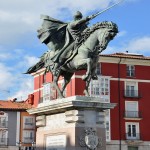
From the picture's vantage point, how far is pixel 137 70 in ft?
Result: 181

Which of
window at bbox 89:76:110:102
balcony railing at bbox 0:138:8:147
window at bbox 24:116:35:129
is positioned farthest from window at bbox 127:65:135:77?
balcony railing at bbox 0:138:8:147

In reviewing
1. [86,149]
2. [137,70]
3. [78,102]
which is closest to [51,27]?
[78,102]

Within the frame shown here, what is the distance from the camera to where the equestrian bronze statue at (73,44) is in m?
13.4

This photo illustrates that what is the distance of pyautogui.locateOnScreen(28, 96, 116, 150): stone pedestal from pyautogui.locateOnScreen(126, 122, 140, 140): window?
3922 centimetres

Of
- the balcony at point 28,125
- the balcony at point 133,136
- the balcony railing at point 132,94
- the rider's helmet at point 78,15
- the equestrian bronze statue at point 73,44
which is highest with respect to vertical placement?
the balcony railing at point 132,94

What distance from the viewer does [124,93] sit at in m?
53.6

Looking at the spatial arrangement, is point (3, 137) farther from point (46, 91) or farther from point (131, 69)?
point (131, 69)

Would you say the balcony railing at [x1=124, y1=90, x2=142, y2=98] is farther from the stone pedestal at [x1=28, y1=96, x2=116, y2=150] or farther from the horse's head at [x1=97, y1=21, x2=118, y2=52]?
the horse's head at [x1=97, y1=21, x2=118, y2=52]

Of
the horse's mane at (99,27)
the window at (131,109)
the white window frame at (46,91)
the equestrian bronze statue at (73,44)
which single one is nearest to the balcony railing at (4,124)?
the white window frame at (46,91)

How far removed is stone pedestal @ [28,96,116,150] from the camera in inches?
509

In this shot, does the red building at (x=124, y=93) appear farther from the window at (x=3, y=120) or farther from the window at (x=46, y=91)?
the window at (x=3, y=120)

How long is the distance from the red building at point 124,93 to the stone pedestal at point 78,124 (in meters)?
36.5

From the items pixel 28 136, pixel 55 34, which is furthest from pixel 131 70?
pixel 55 34

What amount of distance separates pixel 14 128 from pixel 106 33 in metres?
52.0
